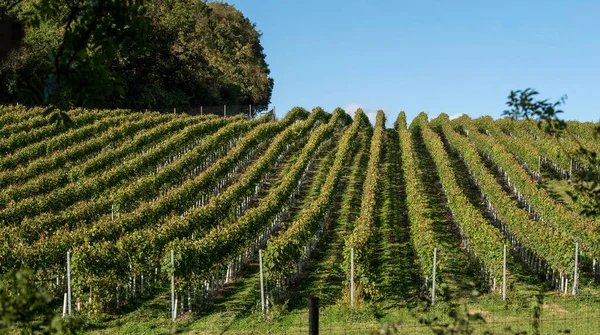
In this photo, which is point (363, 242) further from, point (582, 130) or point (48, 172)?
point (582, 130)

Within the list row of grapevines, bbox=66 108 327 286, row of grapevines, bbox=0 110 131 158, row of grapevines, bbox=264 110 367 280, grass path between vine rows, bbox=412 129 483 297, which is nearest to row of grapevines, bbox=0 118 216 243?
row of grapevines, bbox=66 108 327 286

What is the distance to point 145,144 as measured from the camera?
4438 cm

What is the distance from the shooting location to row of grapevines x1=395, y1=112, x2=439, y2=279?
21438mm

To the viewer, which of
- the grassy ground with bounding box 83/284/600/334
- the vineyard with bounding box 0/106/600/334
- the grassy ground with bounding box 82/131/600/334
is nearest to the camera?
the grassy ground with bounding box 83/284/600/334

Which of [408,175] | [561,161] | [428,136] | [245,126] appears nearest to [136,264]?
[408,175]

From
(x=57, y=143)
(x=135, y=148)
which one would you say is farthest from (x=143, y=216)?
(x=57, y=143)

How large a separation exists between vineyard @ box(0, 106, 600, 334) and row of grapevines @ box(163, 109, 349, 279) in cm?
7

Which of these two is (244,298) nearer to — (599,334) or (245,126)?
(599,334)

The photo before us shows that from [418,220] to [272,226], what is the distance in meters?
6.48

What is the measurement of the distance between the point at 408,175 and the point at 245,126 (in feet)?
56.9

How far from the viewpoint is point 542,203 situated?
3002 centimetres

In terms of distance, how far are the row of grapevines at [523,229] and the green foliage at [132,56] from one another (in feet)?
42.8

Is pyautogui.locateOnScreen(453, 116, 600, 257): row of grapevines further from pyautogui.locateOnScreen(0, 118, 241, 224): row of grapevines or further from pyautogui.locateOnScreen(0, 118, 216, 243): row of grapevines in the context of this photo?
pyautogui.locateOnScreen(0, 118, 241, 224): row of grapevines

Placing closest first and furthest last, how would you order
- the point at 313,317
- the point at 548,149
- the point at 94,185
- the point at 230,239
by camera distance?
the point at 313,317 < the point at 230,239 < the point at 94,185 < the point at 548,149
